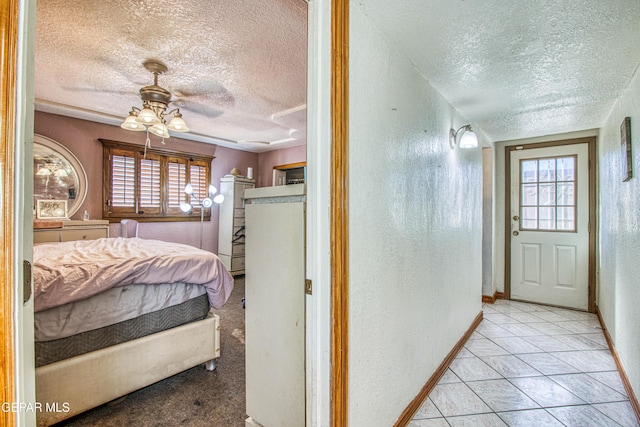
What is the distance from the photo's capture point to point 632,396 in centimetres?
187

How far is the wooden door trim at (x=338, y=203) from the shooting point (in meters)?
1.14

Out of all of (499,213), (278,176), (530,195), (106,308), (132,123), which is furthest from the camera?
(278,176)

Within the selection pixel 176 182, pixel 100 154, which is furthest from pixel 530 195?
pixel 100 154

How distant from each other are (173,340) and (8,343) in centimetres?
170

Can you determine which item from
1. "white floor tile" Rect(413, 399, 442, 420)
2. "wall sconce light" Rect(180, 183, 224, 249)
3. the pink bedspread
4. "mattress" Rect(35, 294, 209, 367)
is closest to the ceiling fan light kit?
the pink bedspread

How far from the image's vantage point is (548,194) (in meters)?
3.80

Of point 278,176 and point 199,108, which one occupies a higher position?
point 199,108

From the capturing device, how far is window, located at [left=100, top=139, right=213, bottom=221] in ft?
13.4

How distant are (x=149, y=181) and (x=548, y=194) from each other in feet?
17.8

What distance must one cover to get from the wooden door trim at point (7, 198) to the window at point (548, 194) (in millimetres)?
4690

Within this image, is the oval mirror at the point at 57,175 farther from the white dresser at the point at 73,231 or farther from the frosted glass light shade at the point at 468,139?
the frosted glass light shade at the point at 468,139

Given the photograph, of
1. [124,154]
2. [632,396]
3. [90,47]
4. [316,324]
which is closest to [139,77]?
[90,47]

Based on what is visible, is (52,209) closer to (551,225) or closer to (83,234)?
(83,234)

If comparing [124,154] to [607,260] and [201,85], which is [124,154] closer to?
[201,85]
